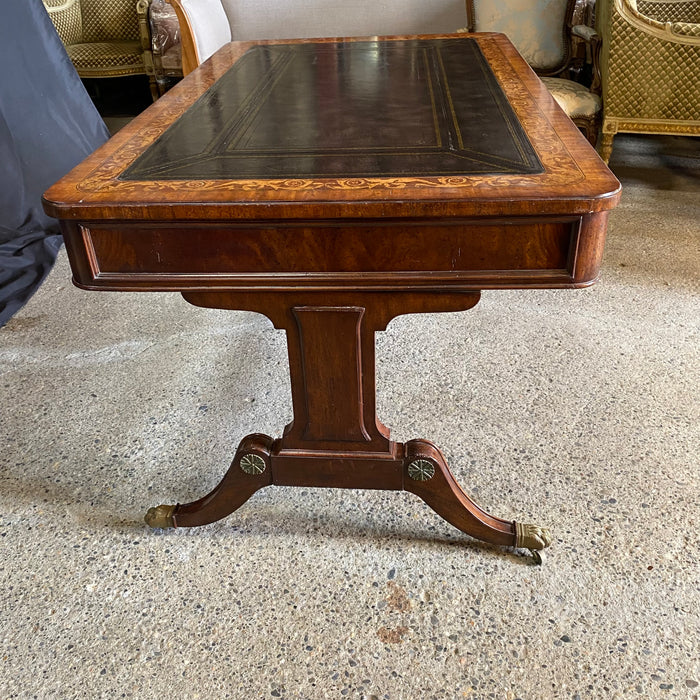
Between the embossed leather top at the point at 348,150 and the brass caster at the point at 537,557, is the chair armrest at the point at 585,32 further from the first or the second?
the brass caster at the point at 537,557

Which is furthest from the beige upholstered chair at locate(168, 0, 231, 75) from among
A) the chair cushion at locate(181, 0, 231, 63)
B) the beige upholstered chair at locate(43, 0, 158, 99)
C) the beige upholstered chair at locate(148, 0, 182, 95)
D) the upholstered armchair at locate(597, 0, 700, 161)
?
the upholstered armchair at locate(597, 0, 700, 161)

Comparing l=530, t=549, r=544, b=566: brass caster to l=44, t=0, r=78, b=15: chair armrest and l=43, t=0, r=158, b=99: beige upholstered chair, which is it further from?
l=44, t=0, r=78, b=15: chair armrest

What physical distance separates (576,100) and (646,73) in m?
0.28

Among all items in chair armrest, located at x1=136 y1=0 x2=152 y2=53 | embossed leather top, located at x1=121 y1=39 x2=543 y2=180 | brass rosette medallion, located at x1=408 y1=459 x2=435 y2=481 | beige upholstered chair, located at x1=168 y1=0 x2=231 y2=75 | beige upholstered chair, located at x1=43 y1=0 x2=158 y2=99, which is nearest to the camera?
embossed leather top, located at x1=121 y1=39 x2=543 y2=180

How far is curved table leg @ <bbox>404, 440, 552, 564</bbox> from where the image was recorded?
1.34 meters

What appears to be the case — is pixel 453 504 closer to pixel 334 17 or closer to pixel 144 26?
pixel 334 17

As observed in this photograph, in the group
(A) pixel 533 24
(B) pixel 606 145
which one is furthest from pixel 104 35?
(B) pixel 606 145

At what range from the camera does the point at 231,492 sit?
1431mm

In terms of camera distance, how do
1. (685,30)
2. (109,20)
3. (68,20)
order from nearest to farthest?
(685,30), (68,20), (109,20)

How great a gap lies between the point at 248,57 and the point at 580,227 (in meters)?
1.40

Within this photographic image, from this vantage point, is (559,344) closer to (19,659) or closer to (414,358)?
(414,358)

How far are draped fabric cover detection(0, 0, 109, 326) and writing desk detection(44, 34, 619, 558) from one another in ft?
4.46

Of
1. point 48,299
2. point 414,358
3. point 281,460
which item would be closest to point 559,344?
point 414,358

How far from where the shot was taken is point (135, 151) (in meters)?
1.23
